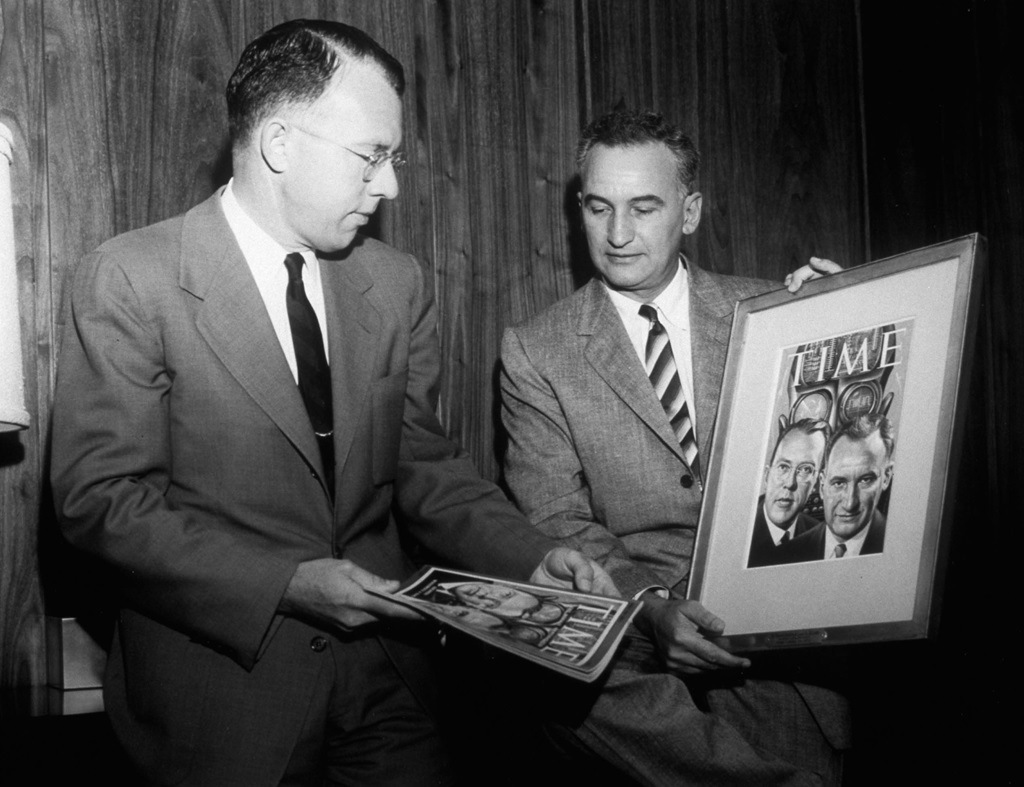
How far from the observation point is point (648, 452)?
2.46 meters

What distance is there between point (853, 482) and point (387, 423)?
918 mm

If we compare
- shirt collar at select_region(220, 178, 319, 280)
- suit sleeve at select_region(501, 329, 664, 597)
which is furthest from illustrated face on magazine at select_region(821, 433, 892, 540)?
shirt collar at select_region(220, 178, 319, 280)

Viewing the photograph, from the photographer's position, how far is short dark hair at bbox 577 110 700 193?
8.70 ft

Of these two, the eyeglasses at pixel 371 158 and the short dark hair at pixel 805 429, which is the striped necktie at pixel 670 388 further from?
the eyeglasses at pixel 371 158

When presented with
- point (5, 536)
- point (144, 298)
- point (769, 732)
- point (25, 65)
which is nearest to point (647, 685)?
point (769, 732)

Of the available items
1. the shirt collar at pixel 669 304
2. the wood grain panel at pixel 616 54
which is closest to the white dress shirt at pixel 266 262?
the shirt collar at pixel 669 304

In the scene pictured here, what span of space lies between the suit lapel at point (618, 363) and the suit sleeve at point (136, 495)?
95 centimetres

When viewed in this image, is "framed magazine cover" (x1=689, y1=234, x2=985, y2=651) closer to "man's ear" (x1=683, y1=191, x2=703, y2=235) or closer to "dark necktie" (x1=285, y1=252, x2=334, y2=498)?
"man's ear" (x1=683, y1=191, x2=703, y2=235)

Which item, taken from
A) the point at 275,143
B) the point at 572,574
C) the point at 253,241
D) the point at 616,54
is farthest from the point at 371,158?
the point at 616,54

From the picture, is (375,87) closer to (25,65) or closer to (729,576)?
(25,65)

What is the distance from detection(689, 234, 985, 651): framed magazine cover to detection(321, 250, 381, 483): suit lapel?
2.49 feet

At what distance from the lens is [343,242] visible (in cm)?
212

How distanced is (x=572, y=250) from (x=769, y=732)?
150 cm

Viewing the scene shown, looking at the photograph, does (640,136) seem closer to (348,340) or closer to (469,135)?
(469,135)
